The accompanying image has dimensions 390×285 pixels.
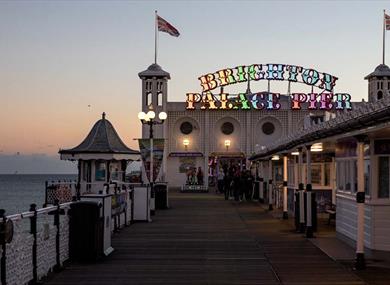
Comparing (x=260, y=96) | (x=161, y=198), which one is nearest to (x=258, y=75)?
(x=260, y=96)

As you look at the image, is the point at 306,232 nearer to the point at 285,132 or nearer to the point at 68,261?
the point at 68,261

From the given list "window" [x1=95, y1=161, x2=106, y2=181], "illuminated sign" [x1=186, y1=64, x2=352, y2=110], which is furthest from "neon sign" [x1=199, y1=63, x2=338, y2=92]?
"window" [x1=95, y1=161, x2=106, y2=181]

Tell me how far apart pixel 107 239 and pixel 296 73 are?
1990 inches

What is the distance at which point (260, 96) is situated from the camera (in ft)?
194

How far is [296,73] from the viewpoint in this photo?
207 ft

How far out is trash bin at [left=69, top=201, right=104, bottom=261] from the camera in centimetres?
1310

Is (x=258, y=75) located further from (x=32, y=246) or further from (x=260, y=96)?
(x=32, y=246)

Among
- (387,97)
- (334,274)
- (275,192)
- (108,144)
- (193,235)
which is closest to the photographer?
(387,97)

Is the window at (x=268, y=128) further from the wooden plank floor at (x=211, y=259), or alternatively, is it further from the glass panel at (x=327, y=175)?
the wooden plank floor at (x=211, y=259)

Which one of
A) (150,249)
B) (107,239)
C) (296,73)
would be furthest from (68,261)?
(296,73)

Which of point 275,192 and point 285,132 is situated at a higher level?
point 285,132

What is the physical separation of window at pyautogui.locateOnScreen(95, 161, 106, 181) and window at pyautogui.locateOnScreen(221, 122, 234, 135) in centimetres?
2701

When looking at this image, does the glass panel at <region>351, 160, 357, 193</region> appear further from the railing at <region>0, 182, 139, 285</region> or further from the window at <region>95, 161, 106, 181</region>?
the window at <region>95, 161, 106, 181</region>

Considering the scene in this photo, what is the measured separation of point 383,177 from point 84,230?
5761 millimetres
